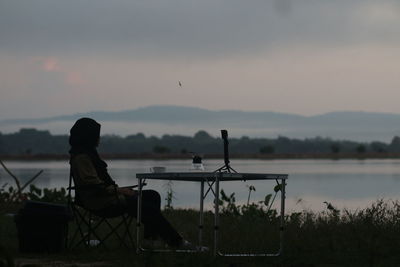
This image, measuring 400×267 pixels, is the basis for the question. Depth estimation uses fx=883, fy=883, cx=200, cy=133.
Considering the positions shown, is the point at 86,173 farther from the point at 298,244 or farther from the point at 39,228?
the point at 298,244

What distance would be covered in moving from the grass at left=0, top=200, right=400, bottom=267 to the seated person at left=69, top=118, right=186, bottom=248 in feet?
1.01

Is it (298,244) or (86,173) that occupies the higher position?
(86,173)

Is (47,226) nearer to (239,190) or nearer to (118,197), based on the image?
(118,197)

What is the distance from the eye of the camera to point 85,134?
687cm

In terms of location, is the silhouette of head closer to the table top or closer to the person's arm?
the person's arm

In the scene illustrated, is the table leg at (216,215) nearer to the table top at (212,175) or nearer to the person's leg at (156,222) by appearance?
the table top at (212,175)

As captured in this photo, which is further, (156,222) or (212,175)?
(156,222)

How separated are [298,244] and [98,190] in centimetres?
163

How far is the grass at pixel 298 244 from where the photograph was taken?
6.23m

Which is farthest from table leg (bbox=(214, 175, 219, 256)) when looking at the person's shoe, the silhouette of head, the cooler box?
the cooler box

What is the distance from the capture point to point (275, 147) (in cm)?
5534

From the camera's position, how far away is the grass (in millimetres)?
6227

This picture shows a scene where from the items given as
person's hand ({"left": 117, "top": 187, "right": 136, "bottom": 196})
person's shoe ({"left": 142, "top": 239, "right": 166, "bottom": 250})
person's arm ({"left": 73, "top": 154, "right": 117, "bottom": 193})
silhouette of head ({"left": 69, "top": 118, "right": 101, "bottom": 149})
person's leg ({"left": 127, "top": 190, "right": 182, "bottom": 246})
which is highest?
silhouette of head ({"left": 69, "top": 118, "right": 101, "bottom": 149})

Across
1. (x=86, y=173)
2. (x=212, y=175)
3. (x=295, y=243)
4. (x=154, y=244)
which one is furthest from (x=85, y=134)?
(x=295, y=243)
